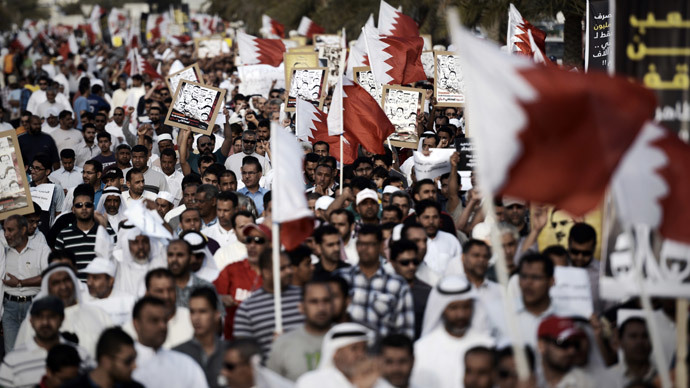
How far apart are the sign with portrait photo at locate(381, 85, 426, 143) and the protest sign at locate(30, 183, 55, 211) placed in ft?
13.0

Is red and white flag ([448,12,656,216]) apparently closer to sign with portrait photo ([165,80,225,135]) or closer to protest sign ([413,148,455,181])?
protest sign ([413,148,455,181])

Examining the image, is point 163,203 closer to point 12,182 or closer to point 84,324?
point 12,182

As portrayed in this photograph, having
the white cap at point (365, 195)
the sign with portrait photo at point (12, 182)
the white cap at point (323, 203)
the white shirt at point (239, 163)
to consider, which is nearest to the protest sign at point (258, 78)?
the white shirt at point (239, 163)

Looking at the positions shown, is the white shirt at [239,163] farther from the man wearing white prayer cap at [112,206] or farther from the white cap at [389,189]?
the white cap at [389,189]

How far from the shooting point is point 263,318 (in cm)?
700

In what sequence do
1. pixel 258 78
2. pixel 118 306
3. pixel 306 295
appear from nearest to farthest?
pixel 306 295 → pixel 118 306 → pixel 258 78

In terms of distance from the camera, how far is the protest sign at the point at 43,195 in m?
11.3

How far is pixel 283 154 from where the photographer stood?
7.23 metres

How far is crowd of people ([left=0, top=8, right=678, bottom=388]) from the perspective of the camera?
19.5 ft

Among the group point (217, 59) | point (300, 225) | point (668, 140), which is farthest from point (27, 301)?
point (217, 59)

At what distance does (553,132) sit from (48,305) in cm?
327

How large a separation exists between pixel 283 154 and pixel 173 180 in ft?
17.8

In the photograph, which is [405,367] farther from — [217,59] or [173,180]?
[217,59]

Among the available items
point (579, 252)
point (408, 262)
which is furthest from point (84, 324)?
point (579, 252)
